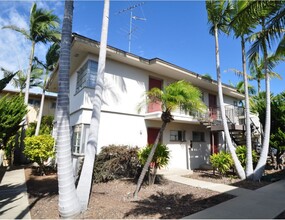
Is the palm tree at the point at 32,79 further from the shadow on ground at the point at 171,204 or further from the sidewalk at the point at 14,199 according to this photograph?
the shadow on ground at the point at 171,204

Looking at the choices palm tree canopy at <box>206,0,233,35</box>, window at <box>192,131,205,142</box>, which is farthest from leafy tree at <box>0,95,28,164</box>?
window at <box>192,131,205,142</box>

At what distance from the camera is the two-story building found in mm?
11070

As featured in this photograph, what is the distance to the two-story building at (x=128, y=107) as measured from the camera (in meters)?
11.1

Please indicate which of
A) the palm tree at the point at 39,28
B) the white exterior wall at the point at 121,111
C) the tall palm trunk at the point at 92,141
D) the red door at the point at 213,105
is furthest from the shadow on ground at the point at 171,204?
the palm tree at the point at 39,28

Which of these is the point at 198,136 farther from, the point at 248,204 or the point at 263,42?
the point at 248,204

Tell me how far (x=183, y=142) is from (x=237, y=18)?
9.00 meters

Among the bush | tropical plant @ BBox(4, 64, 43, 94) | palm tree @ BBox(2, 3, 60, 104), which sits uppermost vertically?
palm tree @ BBox(2, 3, 60, 104)

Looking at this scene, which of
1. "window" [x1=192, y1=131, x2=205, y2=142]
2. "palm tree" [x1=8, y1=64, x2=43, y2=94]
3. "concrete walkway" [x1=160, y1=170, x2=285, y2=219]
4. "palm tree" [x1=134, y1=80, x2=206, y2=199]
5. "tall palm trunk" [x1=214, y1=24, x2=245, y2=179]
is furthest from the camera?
"palm tree" [x1=8, y1=64, x2=43, y2=94]

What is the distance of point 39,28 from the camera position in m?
15.4

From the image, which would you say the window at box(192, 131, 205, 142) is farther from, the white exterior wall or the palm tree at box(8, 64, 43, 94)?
→ the palm tree at box(8, 64, 43, 94)

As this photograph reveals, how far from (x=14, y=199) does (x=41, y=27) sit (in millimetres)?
12716

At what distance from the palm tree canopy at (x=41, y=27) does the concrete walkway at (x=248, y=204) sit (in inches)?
588

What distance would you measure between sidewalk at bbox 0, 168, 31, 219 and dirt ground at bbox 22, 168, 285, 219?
0.22 metres

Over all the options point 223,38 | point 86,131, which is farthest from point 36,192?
point 223,38
